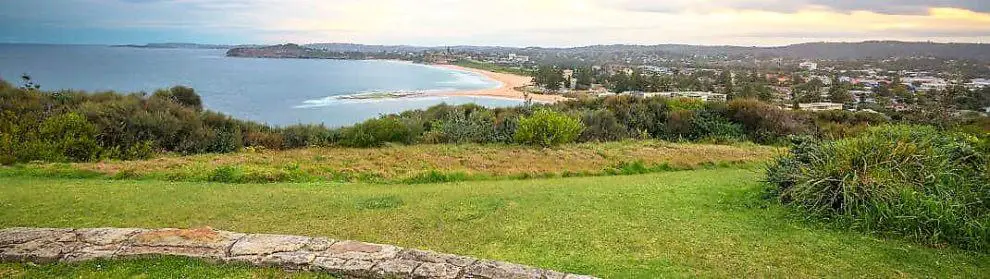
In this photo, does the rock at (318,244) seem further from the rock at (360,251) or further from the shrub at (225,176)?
the shrub at (225,176)

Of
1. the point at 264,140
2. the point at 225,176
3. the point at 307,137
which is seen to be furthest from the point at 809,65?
the point at 225,176

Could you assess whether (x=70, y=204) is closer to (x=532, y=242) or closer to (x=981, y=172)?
(x=532, y=242)

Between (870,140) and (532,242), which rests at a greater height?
(870,140)

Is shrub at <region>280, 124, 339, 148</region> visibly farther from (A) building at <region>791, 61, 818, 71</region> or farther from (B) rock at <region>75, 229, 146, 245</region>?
(A) building at <region>791, 61, 818, 71</region>

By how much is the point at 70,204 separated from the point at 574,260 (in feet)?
22.8

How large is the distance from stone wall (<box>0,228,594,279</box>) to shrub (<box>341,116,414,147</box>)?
13.7 meters

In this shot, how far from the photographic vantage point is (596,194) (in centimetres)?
938

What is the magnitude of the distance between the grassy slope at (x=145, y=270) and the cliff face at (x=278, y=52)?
147883mm

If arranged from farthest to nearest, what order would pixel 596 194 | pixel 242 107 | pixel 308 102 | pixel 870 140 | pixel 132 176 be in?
pixel 308 102 → pixel 242 107 → pixel 132 176 → pixel 596 194 → pixel 870 140

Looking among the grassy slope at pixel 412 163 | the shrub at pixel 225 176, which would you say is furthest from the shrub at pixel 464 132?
the shrub at pixel 225 176

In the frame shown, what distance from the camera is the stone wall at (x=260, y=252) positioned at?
531 cm

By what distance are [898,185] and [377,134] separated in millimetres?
15282

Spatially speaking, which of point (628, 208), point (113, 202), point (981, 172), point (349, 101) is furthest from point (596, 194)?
point (349, 101)

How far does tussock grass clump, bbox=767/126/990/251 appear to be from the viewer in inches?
272
